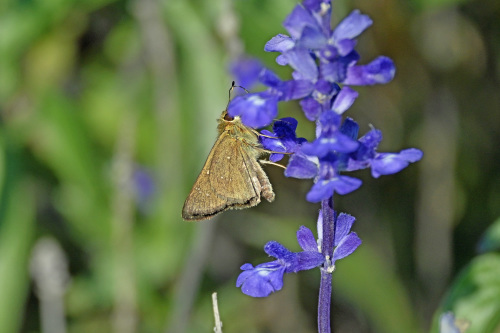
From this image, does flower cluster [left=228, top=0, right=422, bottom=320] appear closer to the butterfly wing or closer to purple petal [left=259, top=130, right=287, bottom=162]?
purple petal [left=259, top=130, right=287, bottom=162]

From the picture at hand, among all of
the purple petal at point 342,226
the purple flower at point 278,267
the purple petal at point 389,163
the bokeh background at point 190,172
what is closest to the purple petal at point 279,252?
the purple flower at point 278,267

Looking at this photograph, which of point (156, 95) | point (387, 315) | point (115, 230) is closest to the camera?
point (387, 315)

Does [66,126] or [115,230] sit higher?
[66,126]

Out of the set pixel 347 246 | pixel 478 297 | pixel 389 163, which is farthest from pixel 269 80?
pixel 478 297

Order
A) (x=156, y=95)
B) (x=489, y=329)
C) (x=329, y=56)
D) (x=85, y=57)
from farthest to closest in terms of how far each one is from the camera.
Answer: (x=85, y=57)
(x=156, y=95)
(x=489, y=329)
(x=329, y=56)

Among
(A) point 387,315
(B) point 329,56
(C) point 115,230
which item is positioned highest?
(B) point 329,56

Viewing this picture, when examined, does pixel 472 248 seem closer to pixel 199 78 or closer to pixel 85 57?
pixel 199 78

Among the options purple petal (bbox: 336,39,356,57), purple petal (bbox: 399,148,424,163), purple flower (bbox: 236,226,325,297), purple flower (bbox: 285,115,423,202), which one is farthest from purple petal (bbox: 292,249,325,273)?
purple petal (bbox: 336,39,356,57)

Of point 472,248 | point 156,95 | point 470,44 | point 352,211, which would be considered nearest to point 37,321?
point 156,95
